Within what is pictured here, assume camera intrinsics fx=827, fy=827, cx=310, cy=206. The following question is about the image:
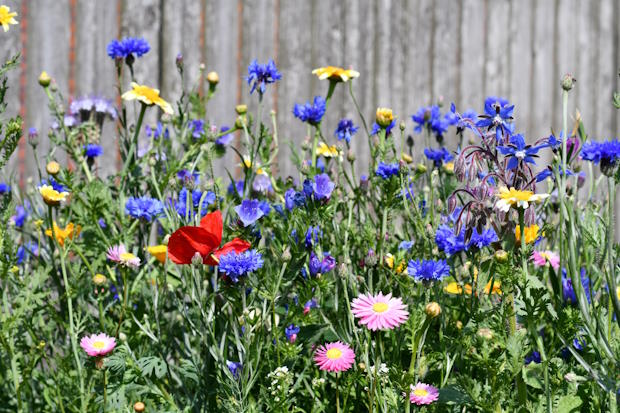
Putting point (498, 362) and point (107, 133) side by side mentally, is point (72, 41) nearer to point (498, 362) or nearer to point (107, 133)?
point (107, 133)

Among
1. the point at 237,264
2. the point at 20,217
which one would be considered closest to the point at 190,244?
the point at 237,264

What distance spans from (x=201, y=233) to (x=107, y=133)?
6.59ft

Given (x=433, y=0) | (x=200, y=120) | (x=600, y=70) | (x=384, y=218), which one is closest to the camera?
(x=384, y=218)

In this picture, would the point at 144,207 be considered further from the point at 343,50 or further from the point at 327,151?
the point at 343,50

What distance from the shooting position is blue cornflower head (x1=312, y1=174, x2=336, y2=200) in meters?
1.55

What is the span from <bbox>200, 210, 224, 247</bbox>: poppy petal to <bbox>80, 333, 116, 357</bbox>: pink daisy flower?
0.32 m

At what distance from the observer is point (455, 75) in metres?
4.48

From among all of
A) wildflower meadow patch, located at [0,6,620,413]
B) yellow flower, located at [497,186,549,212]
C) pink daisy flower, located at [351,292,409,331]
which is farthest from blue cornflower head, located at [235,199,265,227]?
yellow flower, located at [497,186,549,212]

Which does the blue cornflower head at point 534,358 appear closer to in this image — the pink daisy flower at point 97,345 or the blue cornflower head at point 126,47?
the pink daisy flower at point 97,345

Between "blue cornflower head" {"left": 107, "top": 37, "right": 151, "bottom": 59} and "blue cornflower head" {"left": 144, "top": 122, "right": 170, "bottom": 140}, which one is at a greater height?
"blue cornflower head" {"left": 107, "top": 37, "right": 151, "bottom": 59}

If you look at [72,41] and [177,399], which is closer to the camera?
[177,399]

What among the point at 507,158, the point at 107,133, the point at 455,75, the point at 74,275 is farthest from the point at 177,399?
the point at 455,75

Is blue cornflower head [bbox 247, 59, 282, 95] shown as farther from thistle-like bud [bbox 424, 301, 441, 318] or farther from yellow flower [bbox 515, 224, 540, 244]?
thistle-like bud [bbox 424, 301, 441, 318]

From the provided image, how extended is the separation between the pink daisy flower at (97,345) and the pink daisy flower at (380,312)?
518 millimetres
